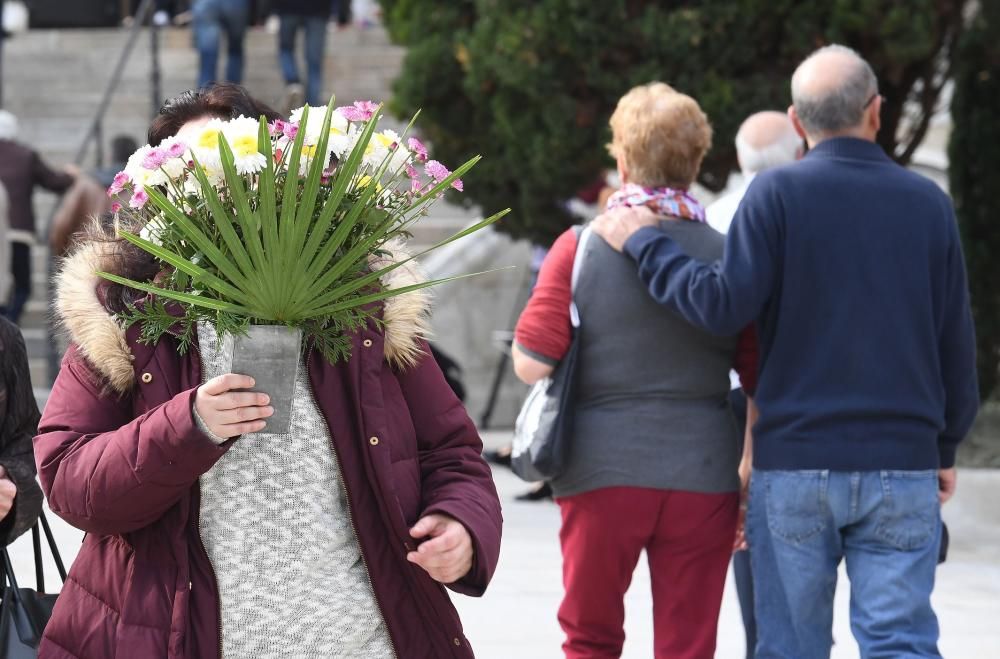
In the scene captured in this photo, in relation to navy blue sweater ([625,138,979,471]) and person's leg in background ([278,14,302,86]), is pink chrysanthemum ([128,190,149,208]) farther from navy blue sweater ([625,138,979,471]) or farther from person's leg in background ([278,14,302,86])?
person's leg in background ([278,14,302,86])

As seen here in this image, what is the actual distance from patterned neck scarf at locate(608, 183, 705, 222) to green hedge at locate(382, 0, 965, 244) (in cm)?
441

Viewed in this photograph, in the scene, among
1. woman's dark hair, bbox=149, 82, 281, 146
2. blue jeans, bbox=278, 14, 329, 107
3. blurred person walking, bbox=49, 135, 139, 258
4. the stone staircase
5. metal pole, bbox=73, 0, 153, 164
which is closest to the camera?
woman's dark hair, bbox=149, 82, 281, 146

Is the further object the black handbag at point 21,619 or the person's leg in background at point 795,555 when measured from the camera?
the person's leg in background at point 795,555

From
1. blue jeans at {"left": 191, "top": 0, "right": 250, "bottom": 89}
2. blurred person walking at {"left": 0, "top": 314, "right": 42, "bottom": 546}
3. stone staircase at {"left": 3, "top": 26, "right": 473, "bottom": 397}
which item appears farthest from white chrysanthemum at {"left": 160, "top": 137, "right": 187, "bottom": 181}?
stone staircase at {"left": 3, "top": 26, "right": 473, "bottom": 397}

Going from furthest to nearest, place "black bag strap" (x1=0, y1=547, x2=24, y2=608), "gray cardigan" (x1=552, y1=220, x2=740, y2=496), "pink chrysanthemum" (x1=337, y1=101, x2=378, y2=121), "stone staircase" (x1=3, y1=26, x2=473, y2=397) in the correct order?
1. "stone staircase" (x1=3, y1=26, x2=473, y2=397)
2. "gray cardigan" (x1=552, y1=220, x2=740, y2=496)
3. "black bag strap" (x1=0, y1=547, x2=24, y2=608)
4. "pink chrysanthemum" (x1=337, y1=101, x2=378, y2=121)

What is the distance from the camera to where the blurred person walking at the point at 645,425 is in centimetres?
387

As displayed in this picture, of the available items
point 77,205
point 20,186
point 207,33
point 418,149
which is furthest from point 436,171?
point 207,33

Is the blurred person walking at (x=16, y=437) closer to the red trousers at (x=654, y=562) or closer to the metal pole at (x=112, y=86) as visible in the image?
the red trousers at (x=654, y=562)

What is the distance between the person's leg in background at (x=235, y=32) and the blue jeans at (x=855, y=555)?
11040 mm

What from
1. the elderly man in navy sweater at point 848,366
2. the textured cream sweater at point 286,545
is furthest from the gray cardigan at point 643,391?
the textured cream sweater at point 286,545

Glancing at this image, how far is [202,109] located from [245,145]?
0.41 metres

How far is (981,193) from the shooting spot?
9.96 meters

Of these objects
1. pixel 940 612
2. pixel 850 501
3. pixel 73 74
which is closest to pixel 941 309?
pixel 850 501

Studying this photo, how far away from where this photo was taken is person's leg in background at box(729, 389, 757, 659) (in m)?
4.35
